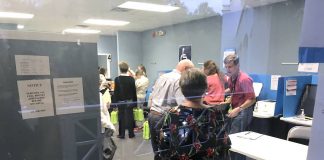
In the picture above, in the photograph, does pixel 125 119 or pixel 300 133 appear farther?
pixel 125 119

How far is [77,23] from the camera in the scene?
5082 mm

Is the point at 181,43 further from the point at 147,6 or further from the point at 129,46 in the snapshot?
the point at 147,6

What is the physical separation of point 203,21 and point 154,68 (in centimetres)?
179

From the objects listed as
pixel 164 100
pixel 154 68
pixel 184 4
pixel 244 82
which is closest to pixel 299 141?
pixel 244 82

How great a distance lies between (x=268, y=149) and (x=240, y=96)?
871mm

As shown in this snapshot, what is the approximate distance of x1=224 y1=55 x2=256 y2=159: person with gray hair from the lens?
8.16 ft

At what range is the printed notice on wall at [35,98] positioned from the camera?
777mm

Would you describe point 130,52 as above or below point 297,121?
above

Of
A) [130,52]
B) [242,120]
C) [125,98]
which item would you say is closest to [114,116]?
[125,98]

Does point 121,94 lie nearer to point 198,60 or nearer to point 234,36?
A: point 198,60

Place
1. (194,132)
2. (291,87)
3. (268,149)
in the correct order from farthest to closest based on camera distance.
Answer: (291,87), (268,149), (194,132)

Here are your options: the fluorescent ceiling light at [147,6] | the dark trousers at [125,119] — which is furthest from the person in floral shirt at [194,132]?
the fluorescent ceiling light at [147,6]

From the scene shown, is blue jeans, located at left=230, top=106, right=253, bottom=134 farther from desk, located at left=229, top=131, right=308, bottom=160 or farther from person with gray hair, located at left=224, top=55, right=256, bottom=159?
desk, located at left=229, top=131, right=308, bottom=160

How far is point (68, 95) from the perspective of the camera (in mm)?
859
